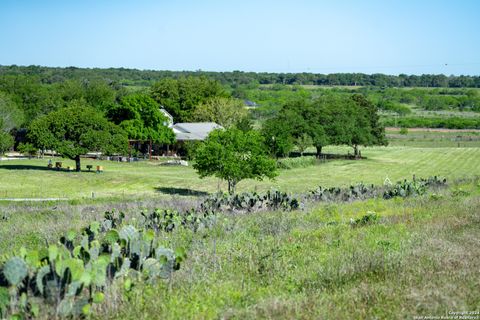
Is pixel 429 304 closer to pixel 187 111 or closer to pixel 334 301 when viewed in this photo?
pixel 334 301

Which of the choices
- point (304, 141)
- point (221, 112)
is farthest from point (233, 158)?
point (221, 112)

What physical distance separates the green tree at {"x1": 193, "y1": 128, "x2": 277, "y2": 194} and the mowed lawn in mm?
2959

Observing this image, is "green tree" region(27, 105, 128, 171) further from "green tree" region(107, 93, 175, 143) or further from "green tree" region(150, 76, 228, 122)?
"green tree" region(150, 76, 228, 122)

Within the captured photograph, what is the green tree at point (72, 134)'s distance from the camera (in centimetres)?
5500

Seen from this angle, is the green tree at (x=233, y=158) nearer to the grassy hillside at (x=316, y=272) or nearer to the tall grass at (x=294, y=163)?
the tall grass at (x=294, y=163)

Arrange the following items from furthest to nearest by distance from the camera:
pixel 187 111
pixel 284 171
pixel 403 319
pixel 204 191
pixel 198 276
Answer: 1. pixel 187 111
2. pixel 284 171
3. pixel 204 191
4. pixel 198 276
5. pixel 403 319

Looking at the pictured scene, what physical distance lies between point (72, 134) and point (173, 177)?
10.9 metres

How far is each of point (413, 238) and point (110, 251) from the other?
7275mm

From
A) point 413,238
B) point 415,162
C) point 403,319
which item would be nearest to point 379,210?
point 413,238

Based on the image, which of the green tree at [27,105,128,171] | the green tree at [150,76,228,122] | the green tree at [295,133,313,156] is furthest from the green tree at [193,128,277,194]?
the green tree at [150,76,228,122]

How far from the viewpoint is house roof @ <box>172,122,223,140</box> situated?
85713mm

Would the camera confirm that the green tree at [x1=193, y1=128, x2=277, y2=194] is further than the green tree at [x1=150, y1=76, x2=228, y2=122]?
No

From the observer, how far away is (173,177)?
59.8 m

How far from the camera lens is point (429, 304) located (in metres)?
8.61
